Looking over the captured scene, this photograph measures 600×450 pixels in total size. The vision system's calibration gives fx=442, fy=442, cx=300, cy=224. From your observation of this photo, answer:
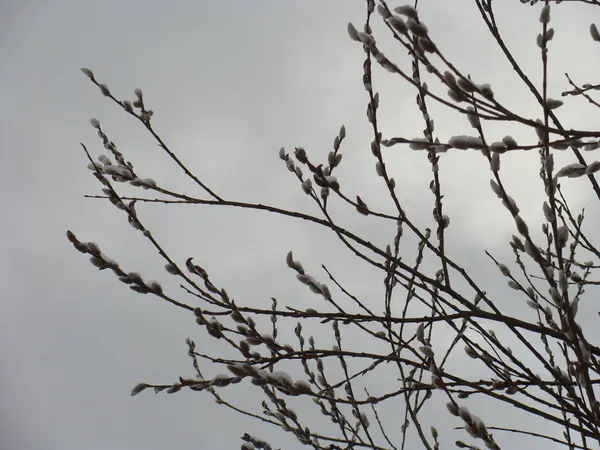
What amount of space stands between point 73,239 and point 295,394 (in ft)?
3.18

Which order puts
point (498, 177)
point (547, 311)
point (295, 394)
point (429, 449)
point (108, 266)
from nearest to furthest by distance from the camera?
1. point (498, 177)
2. point (295, 394)
3. point (108, 266)
4. point (547, 311)
5. point (429, 449)

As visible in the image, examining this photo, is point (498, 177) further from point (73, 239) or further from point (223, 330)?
point (73, 239)

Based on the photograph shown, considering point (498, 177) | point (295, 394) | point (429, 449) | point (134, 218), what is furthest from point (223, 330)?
point (429, 449)

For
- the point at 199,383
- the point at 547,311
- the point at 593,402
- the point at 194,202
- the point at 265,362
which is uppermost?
the point at 547,311

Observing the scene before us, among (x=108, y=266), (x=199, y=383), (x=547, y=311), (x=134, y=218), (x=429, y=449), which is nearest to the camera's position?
(x=199, y=383)

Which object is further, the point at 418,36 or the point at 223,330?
the point at 223,330

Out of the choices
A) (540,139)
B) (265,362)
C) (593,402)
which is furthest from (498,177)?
(265,362)

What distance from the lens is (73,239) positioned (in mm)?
1612

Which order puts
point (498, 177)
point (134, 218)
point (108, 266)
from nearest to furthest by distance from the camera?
point (498, 177), point (108, 266), point (134, 218)

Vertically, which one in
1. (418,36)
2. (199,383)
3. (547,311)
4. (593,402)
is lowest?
(199,383)

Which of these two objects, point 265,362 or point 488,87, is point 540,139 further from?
point 265,362

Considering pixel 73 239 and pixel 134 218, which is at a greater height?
pixel 134 218

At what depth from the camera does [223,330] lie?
170 cm

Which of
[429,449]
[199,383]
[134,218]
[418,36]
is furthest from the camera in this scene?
[429,449]
